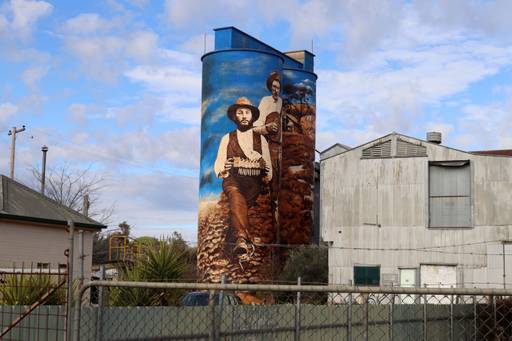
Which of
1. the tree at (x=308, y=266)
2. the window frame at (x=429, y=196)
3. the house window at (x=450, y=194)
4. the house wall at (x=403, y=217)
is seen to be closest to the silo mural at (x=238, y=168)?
the tree at (x=308, y=266)

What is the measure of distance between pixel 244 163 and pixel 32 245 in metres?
16.6

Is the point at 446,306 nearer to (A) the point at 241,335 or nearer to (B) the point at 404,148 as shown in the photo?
(A) the point at 241,335

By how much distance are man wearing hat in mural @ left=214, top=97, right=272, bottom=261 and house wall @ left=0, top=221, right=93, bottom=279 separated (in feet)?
42.0

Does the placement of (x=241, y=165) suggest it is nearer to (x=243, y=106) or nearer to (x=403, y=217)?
(x=243, y=106)

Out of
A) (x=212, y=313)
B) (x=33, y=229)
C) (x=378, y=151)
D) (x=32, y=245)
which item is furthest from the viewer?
(x=378, y=151)

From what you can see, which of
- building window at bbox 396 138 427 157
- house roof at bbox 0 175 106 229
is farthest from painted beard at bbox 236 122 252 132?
house roof at bbox 0 175 106 229

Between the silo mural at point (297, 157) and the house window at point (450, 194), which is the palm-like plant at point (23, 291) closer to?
the house window at point (450, 194)

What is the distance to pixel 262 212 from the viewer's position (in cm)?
4147

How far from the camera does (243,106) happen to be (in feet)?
137

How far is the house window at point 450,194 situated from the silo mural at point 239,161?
10.8m

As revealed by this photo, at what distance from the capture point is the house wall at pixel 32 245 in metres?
26.0

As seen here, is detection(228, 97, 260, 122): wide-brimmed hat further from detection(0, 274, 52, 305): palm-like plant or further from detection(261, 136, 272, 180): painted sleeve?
detection(0, 274, 52, 305): palm-like plant

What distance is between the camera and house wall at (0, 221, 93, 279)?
25969 millimetres

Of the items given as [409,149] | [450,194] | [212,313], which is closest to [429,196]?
[450,194]
